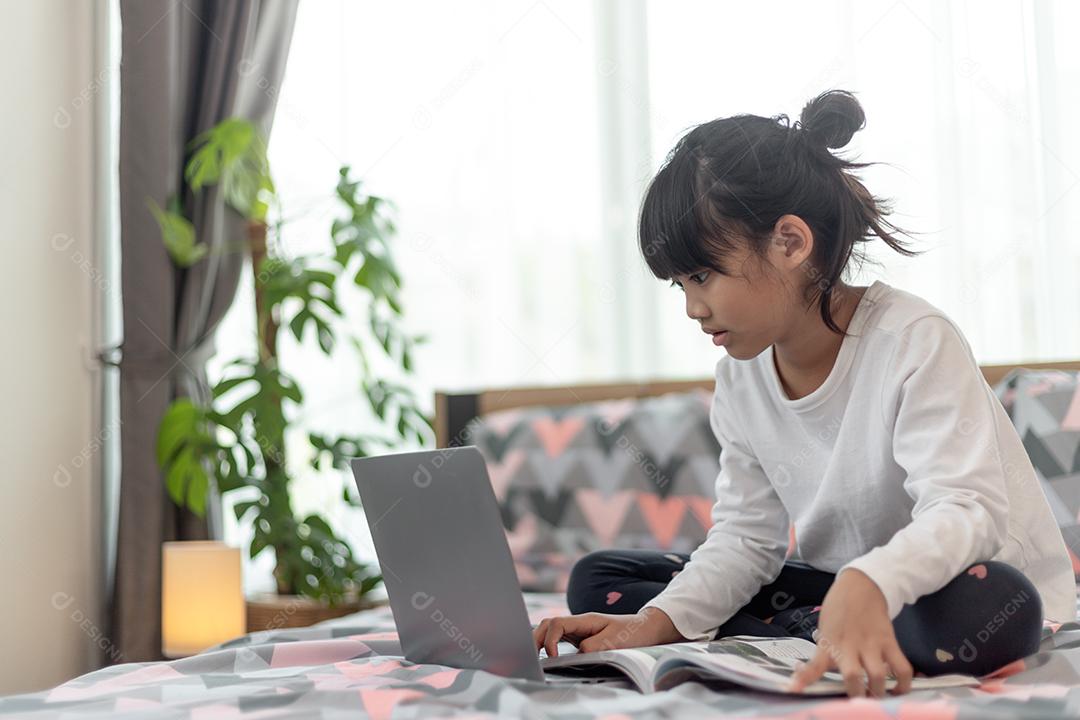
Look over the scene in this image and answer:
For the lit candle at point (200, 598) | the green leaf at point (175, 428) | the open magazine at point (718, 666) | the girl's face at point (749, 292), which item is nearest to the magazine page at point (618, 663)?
the open magazine at point (718, 666)

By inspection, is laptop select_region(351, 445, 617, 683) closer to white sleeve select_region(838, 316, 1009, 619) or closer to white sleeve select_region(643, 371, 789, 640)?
white sleeve select_region(643, 371, 789, 640)

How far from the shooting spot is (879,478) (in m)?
1.21

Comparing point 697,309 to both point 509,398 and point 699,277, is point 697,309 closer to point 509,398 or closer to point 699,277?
point 699,277

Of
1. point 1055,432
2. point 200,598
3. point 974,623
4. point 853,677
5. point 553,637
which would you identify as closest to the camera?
point 853,677

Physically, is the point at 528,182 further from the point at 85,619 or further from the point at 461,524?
the point at 461,524

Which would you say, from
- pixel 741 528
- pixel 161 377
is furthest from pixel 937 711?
pixel 161 377

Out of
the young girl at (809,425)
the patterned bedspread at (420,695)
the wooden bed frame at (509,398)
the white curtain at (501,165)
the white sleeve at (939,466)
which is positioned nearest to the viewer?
the patterned bedspread at (420,695)

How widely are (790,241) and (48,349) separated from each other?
64.1 inches

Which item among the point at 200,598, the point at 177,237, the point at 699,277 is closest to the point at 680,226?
the point at 699,277

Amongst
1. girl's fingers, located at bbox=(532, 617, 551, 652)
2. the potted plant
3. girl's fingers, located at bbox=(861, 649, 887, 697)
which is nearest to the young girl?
girl's fingers, located at bbox=(532, 617, 551, 652)

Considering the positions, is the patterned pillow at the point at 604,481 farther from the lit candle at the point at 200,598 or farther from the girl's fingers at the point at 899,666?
the girl's fingers at the point at 899,666

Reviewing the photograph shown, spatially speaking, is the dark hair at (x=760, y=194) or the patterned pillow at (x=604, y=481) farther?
the patterned pillow at (x=604, y=481)

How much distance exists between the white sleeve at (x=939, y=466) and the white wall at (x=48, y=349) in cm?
169

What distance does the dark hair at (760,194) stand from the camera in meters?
1.21
